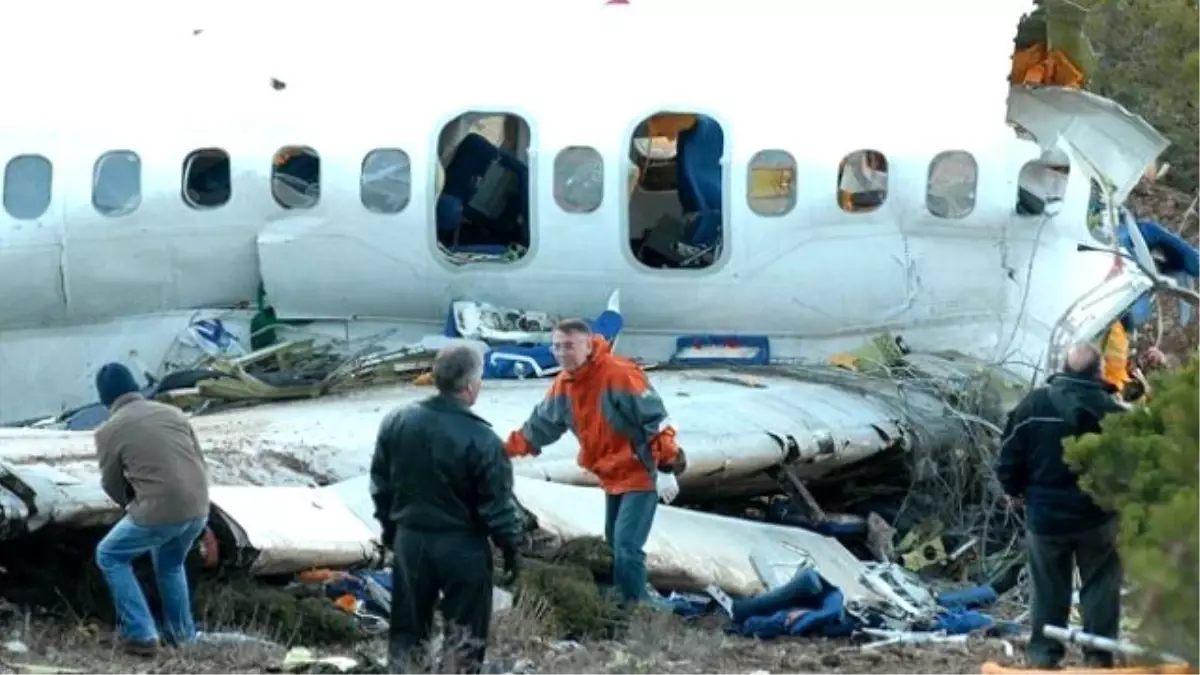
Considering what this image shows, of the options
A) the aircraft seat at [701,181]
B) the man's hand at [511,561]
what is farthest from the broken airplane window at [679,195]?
the man's hand at [511,561]

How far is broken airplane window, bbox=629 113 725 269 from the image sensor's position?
15922mm

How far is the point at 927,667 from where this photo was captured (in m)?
10.6

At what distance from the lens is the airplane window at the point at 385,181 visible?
52.3ft

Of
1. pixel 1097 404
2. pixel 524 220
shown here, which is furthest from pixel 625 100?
pixel 1097 404

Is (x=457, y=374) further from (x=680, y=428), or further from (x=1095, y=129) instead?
(x=1095, y=129)

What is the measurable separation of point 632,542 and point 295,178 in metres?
5.52

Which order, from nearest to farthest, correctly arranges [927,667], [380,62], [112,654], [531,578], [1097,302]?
[112,654] → [927,667] → [531,578] → [1097,302] → [380,62]

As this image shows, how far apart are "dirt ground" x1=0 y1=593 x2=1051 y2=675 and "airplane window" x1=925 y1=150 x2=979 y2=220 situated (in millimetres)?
4783

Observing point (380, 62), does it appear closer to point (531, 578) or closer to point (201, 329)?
point (201, 329)

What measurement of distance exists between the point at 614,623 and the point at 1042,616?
2.14 metres

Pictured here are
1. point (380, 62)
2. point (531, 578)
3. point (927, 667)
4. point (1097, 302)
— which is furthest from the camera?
point (380, 62)

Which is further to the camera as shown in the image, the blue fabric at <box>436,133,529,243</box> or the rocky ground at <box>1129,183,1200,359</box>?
the rocky ground at <box>1129,183,1200,359</box>

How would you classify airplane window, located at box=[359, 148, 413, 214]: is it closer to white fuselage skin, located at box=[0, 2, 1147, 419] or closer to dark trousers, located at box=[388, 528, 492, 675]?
white fuselage skin, located at box=[0, 2, 1147, 419]

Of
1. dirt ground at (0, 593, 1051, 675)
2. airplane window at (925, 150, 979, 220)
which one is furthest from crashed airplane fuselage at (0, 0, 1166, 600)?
dirt ground at (0, 593, 1051, 675)
